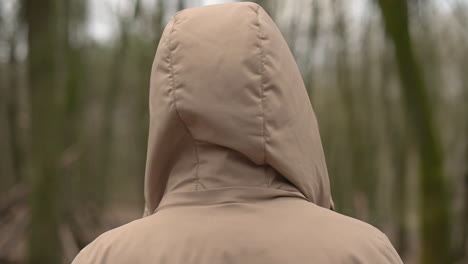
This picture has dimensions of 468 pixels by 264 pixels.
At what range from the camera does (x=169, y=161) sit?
1166mm

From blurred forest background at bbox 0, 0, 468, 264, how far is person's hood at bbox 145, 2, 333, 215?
4.41 meters

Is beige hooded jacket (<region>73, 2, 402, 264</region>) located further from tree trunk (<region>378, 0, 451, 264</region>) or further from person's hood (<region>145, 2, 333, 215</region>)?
tree trunk (<region>378, 0, 451, 264</region>)

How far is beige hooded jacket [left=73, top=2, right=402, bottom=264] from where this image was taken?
1.06 meters

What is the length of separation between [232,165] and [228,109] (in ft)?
0.27

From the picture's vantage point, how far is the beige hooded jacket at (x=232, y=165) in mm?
1063

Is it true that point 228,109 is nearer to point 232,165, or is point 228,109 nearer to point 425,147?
point 232,165

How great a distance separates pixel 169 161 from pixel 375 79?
1404cm

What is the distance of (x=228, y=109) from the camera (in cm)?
110

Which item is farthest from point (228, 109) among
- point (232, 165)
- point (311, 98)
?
point (311, 98)

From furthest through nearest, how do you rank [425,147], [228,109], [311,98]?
[311,98] < [425,147] < [228,109]

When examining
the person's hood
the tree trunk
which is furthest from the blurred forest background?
the person's hood

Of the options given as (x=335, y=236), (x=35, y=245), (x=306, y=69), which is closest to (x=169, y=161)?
(x=335, y=236)

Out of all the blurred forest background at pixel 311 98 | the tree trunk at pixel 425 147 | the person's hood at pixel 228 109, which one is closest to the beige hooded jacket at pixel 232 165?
the person's hood at pixel 228 109

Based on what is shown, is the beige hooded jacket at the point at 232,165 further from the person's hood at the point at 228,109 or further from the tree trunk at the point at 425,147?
the tree trunk at the point at 425,147
